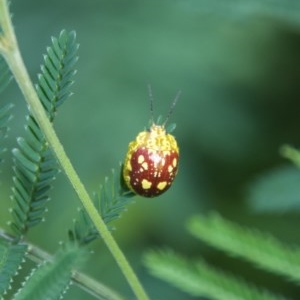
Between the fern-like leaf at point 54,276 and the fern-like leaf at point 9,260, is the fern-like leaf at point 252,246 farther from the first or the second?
the fern-like leaf at point 54,276

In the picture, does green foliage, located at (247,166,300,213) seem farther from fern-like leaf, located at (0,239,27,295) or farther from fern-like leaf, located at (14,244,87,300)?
fern-like leaf, located at (14,244,87,300)

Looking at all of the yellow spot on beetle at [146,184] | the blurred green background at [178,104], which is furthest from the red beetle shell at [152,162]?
the blurred green background at [178,104]

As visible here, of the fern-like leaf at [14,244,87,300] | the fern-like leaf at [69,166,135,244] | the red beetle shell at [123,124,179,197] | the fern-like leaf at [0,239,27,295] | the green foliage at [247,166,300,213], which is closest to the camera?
the fern-like leaf at [14,244,87,300]

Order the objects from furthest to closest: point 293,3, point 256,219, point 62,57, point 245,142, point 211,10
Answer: point 245,142 < point 256,219 < point 211,10 < point 293,3 < point 62,57

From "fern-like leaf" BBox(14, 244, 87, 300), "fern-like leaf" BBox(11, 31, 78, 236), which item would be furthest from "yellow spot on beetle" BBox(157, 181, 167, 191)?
"fern-like leaf" BBox(14, 244, 87, 300)

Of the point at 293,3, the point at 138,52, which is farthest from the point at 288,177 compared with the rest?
the point at 138,52

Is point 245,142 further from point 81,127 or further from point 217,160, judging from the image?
point 81,127
